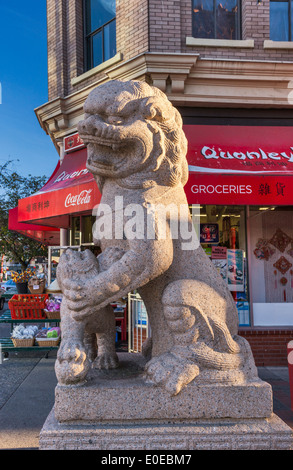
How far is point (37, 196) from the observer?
24.1 ft

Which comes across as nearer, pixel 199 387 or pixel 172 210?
pixel 199 387

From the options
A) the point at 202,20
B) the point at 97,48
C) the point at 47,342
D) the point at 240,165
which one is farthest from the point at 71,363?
the point at 97,48

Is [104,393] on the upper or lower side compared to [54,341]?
→ upper

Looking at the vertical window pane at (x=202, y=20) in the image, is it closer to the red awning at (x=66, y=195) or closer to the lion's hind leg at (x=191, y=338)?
the red awning at (x=66, y=195)

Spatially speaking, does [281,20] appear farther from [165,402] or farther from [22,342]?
[22,342]

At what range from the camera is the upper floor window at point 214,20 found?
284 inches

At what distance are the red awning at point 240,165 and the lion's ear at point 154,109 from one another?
330 centimetres

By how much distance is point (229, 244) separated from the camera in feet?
22.3

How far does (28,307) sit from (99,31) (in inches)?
252

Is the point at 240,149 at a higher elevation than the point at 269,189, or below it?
higher

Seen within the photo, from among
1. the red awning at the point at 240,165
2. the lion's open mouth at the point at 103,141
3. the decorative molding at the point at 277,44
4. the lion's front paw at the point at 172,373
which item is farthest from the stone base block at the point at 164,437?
the decorative molding at the point at 277,44

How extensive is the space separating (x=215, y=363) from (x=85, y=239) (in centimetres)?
680
